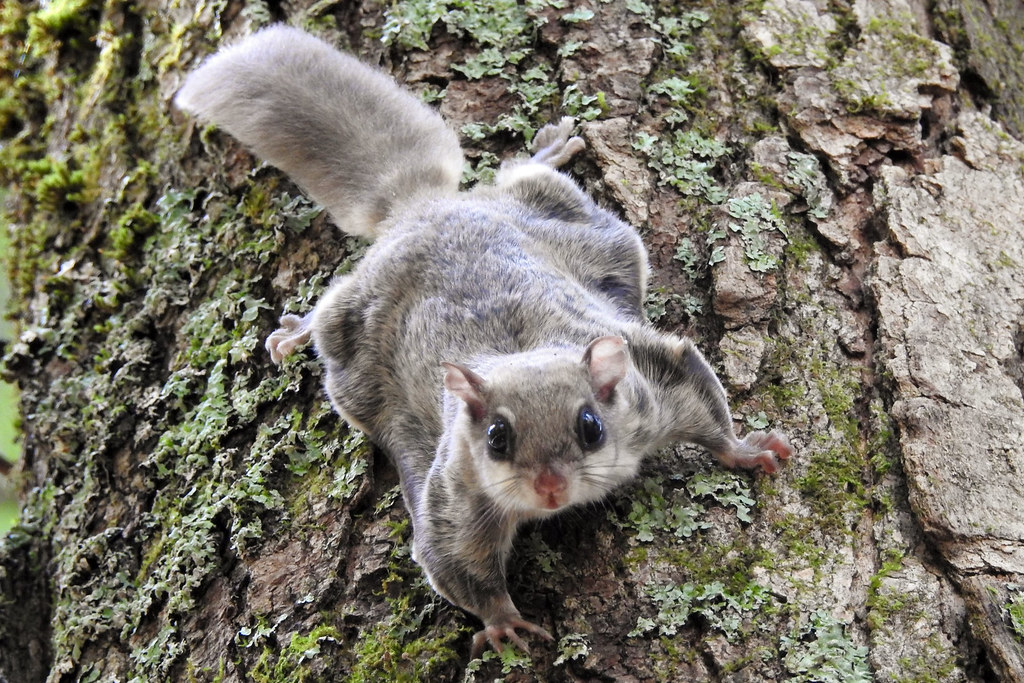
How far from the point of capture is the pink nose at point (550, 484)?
2799 mm

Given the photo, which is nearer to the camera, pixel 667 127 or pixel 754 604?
pixel 754 604

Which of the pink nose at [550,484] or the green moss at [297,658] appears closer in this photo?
the pink nose at [550,484]

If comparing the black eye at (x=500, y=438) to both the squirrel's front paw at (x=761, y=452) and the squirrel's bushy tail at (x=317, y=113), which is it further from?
the squirrel's bushy tail at (x=317, y=113)

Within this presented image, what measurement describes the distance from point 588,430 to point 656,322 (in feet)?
2.44

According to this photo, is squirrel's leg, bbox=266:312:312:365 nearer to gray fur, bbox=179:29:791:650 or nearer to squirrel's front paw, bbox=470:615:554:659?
gray fur, bbox=179:29:791:650

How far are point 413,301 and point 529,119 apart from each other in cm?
106

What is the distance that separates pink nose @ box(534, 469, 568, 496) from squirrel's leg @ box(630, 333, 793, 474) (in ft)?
1.70

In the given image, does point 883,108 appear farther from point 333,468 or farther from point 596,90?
point 333,468

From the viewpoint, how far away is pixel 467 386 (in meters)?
3.00

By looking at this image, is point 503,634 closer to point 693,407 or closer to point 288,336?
point 693,407

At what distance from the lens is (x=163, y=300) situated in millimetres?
4305

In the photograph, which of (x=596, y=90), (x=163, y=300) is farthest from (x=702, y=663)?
(x=163, y=300)

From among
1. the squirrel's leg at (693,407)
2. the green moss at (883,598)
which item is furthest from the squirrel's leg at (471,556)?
the green moss at (883,598)

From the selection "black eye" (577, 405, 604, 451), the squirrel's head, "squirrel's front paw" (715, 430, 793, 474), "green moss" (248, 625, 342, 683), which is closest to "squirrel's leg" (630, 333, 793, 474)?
"squirrel's front paw" (715, 430, 793, 474)
